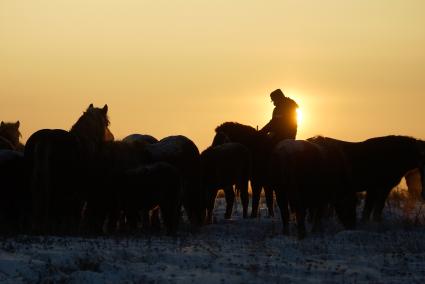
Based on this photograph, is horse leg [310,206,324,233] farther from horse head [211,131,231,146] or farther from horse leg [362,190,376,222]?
horse head [211,131,231,146]

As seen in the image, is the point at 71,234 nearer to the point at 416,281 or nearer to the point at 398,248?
the point at 398,248

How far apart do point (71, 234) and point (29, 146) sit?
170 cm

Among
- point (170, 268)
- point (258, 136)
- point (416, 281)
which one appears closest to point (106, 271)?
point (170, 268)

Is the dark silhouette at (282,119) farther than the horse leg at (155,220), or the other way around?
the dark silhouette at (282,119)

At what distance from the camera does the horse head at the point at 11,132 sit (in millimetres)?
19580

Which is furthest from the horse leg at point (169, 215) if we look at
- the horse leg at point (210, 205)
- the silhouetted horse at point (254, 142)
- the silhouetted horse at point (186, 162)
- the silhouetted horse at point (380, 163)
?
the silhouetted horse at point (254, 142)

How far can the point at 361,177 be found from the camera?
16.6m

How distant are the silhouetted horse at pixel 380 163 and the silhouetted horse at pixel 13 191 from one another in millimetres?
5860

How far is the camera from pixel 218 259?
407 inches

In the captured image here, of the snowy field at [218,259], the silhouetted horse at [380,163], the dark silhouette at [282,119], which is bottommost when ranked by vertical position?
the snowy field at [218,259]

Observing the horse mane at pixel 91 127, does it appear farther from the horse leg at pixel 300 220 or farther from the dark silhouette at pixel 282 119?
the dark silhouette at pixel 282 119

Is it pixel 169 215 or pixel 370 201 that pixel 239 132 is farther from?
pixel 169 215

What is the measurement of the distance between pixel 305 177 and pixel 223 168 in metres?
4.52

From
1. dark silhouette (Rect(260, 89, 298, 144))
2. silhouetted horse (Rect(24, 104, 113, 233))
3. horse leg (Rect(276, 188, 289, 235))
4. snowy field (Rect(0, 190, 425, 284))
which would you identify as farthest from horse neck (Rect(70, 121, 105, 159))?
dark silhouette (Rect(260, 89, 298, 144))
